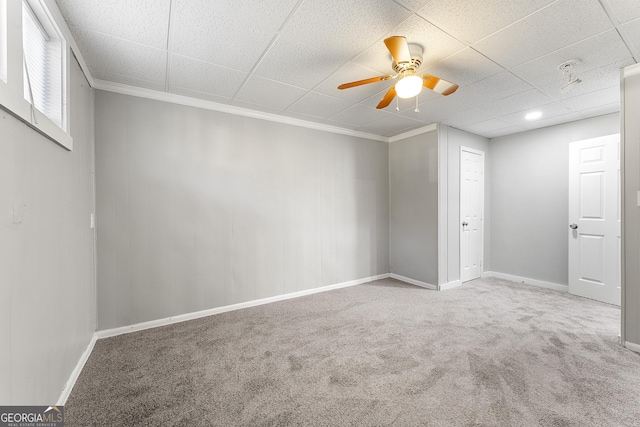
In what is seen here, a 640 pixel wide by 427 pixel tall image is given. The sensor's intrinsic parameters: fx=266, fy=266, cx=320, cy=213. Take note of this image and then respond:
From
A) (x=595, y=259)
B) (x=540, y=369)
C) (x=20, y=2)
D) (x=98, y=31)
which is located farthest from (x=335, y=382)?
(x=595, y=259)

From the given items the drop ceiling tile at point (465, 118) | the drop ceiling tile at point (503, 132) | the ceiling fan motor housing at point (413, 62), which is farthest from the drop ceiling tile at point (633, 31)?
the drop ceiling tile at point (503, 132)

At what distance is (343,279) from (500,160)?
11.3ft

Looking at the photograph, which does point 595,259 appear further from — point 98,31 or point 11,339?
point 98,31

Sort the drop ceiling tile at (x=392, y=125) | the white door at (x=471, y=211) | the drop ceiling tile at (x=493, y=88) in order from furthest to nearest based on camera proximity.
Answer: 1. the white door at (x=471, y=211)
2. the drop ceiling tile at (x=392, y=125)
3. the drop ceiling tile at (x=493, y=88)

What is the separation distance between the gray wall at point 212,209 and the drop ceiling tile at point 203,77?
386 mm

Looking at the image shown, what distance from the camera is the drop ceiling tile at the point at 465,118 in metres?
3.49

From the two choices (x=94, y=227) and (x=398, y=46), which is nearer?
(x=398, y=46)

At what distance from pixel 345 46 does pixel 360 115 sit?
1.61m

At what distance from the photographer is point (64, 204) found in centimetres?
180

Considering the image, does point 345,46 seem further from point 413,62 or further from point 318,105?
point 318,105

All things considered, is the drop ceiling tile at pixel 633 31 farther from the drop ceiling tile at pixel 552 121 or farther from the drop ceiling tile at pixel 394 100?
the drop ceiling tile at pixel 552 121

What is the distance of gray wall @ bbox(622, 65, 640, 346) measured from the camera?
2.27m

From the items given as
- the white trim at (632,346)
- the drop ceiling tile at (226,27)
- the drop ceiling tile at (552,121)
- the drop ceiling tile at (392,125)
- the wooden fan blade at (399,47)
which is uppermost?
the drop ceiling tile at (392,125)

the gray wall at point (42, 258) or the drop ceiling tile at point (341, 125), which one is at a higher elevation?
the drop ceiling tile at point (341, 125)
